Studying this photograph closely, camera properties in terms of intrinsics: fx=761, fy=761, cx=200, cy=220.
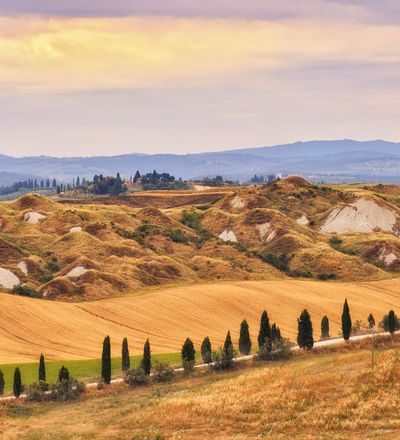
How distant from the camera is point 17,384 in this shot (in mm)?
54719

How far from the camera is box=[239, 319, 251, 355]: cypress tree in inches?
2633

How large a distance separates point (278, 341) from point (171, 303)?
27419mm

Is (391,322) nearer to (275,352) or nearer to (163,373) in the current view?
(275,352)

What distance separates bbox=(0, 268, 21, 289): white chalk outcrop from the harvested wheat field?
57.0ft

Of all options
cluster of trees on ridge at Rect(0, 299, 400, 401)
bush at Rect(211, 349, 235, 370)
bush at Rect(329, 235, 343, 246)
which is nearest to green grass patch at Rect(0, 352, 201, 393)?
cluster of trees on ridge at Rect(0, 299, 400, 401)

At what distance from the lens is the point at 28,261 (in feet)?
374

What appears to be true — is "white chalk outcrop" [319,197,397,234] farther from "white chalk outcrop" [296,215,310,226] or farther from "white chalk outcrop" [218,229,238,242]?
"white chalk outcrop" [218,229,238,242]

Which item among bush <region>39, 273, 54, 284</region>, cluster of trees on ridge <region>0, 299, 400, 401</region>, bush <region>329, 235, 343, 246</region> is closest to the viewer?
cluster of trees on ridge <region>0, 299, 400, 401</region>

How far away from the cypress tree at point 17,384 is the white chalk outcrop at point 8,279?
164 feet

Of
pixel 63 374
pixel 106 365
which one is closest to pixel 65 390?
pixel 63 374

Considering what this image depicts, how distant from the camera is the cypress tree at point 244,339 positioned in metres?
66.9

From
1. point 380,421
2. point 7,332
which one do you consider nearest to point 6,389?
point 7,332

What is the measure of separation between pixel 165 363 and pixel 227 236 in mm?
98865

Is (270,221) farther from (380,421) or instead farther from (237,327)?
(380,421)
